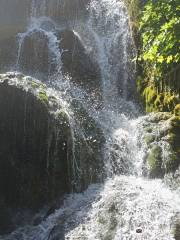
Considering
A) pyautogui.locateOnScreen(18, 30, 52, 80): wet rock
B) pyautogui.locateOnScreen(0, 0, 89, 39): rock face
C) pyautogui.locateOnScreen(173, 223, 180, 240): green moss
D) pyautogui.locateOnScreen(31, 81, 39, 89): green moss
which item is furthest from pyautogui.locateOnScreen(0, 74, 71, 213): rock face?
pyautogui.locateOnScreen(0, 0, 89, 39): rock face

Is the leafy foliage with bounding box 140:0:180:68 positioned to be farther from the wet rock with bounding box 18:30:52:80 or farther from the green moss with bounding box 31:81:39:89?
the wet rock with bounding box 18:30:52:80

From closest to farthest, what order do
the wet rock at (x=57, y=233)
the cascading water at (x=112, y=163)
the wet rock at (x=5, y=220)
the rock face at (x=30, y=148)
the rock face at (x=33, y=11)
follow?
1. the cascading water at (x=112, y=163)
2. the wet rock at (x=57, y=233)
3. the wet rock at (x=5, y=220)
4. the rock face at (x=30, y=148)
5. the rock face at (x=33, y=11)

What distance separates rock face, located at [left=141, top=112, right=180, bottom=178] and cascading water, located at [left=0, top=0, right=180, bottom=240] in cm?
30

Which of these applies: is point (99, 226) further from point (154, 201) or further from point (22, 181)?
point (22, 181)

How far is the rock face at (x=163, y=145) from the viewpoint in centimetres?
1150

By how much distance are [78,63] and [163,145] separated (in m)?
6.29

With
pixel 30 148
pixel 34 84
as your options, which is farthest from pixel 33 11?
pixel 30 148

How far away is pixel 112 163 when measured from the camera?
12398 millimetres

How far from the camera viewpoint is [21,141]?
39.5ft

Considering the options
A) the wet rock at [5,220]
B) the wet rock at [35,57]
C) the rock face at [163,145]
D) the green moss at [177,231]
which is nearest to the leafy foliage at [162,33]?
the rock face at [163,145]

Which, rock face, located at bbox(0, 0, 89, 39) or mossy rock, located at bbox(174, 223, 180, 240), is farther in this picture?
rock face, located at bbox(0, 0, 89, 39)

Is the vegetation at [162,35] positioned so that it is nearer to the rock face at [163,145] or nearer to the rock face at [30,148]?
the rock face at [163,145]

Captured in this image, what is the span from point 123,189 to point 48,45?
855cm

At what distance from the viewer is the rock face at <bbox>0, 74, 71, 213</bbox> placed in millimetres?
11812
